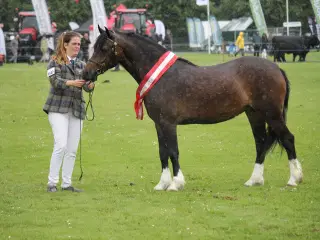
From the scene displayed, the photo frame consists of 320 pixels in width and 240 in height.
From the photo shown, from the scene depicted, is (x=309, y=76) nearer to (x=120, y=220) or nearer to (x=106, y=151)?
(x=106, y=151)

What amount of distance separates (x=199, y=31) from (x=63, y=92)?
6641cm

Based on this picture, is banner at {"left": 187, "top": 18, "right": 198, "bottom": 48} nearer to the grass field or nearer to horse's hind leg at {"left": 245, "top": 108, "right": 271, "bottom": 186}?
the grass field

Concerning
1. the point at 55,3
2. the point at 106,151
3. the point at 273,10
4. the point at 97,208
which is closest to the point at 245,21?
the point at 273,10

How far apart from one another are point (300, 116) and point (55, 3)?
63589 millimetres

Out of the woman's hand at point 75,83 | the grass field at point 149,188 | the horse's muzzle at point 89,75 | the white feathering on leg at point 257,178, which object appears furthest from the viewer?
A: the white feathering on leg at point 257,178

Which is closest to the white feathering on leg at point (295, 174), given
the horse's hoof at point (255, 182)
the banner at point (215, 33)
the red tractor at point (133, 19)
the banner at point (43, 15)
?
the horse's hoof at point (255, 182)

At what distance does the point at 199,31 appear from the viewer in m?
76.9

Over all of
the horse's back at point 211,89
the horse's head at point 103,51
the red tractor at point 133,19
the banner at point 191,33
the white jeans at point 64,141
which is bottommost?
the banner at point 191,33

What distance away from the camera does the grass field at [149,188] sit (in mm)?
8898

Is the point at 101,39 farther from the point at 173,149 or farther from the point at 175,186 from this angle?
the point at 175,186

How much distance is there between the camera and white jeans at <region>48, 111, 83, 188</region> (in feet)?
36.1

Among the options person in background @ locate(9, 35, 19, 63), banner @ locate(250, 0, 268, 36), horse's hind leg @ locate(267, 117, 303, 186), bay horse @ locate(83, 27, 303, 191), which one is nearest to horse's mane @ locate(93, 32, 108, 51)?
bay horse @ locate(83, 27, 303, 191)

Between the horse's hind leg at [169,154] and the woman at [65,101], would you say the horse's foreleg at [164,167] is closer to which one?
the horse's hind leg at [169,154]

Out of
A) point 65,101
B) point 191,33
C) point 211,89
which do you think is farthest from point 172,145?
point 191,33
